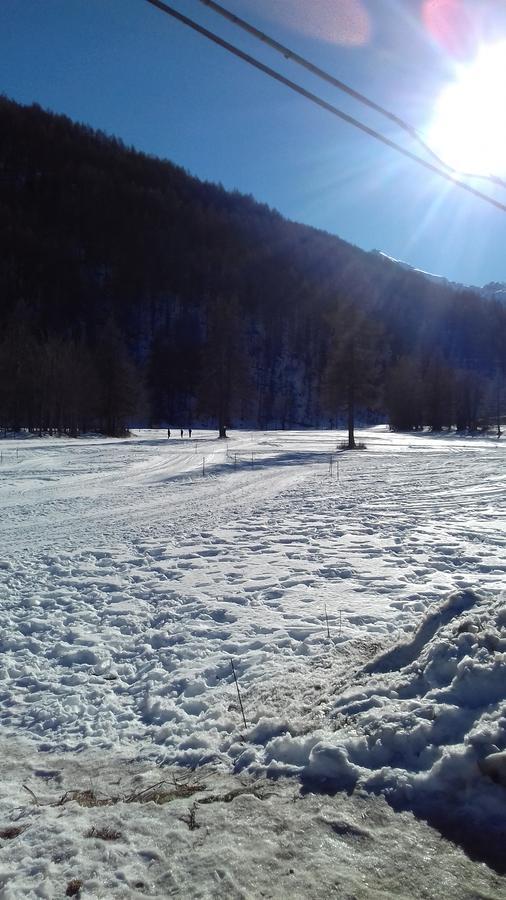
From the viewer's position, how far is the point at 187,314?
131750 millimetres

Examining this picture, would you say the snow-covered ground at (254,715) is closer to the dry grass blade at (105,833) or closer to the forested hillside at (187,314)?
the dry grass blade at (105,833)

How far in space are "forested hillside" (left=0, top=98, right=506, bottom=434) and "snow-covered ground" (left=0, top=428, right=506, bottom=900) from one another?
94.1ft

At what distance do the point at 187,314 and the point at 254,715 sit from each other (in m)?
134

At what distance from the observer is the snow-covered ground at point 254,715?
2295mm

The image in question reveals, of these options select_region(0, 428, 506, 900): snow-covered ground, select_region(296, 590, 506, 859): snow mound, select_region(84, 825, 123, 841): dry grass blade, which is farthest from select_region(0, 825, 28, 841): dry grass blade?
select_region(296, 590, 506, 859): snow mound

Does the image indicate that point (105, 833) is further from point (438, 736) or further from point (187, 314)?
point (187, 314)

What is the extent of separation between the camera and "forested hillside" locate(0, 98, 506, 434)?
5206 cm

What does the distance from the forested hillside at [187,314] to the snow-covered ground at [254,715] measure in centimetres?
2868

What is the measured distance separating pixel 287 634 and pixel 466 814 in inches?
114

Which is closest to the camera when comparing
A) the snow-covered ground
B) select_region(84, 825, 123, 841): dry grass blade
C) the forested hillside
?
the snow-covered ground

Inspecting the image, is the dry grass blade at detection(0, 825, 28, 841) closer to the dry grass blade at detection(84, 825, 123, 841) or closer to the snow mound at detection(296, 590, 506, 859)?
the dry grass blade at detection(84, 825, 123, 841)

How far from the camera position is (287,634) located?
5309 millimetres

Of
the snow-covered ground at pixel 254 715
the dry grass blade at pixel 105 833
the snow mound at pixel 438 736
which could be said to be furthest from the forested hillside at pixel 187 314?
the dry grass blade at pixel 105 833

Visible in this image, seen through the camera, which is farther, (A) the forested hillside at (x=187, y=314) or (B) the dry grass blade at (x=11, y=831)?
(A) the forested hillside at (x=187, y=314)
